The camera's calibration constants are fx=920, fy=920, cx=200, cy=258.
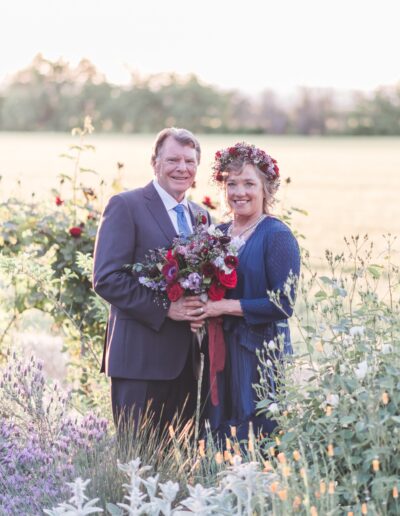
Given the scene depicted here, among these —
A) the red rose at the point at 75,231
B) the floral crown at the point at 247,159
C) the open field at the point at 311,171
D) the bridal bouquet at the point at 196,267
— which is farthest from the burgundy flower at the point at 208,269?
the open field at the point at 311,171

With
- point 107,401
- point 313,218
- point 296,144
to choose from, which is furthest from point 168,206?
point 296,144

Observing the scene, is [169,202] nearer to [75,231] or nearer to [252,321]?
[252,321]

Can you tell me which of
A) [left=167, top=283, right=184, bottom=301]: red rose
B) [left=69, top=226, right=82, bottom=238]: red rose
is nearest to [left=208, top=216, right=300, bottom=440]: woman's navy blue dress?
[left=167, top=283, right=184, bottom=301]: red rose

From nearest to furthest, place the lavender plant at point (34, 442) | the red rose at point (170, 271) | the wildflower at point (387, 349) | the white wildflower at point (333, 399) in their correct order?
the white wildflower at point (333, 399) → the wildflower at point (387, 349) → the lavender plant at point (34, 442) → the red rose at point (170, 271)

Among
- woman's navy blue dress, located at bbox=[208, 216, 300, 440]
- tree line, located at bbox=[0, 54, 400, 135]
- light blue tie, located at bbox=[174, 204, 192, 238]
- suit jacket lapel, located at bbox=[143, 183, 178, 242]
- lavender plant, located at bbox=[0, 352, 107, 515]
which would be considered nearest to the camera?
lavender plant, located at bbox=[0, 352, 107, 515]

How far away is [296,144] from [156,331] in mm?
73430

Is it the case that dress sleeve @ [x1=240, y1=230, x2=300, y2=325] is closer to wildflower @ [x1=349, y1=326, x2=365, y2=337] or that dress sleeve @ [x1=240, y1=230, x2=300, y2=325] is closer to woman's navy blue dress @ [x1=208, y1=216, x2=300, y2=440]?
woman's navy blue dress @ [x1=208, y1=216, x2=300, y2=440]

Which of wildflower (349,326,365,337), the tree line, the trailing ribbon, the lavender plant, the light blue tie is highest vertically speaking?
the tree line

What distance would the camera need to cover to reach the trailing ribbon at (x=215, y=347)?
187 inches

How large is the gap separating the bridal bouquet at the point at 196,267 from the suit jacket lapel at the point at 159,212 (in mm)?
211

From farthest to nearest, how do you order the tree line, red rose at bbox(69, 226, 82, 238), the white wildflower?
1. the tree line
2. red rose at bbox(69, 226, 82, 238)
3. the white wildflower

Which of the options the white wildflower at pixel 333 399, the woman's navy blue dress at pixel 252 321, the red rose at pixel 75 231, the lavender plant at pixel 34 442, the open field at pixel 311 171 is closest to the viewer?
the white wildflower at pixel 333 399

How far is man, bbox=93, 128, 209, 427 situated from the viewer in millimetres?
4637

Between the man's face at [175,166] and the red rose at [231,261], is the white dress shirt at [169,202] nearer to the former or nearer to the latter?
the man's face at [175,166]
